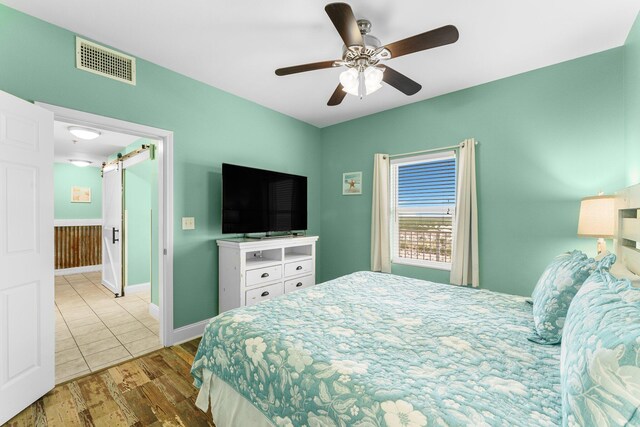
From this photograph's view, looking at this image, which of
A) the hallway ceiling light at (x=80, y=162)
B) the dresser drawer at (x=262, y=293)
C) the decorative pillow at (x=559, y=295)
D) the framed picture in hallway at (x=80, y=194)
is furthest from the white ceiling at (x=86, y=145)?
the decorative pillow at (x=559, y=295)

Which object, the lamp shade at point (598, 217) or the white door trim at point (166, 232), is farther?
the white door trim at point (166, 232)

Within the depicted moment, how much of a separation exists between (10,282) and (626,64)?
4.63m

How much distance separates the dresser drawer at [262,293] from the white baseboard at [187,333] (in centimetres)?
60

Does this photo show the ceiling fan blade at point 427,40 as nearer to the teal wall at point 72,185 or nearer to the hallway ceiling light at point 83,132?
the hallway ceiling light at point 83,132

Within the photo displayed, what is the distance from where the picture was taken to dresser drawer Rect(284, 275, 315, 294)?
324 centimetres

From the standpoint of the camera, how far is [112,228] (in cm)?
430

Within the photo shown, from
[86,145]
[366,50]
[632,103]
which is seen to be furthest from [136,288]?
[632,103]

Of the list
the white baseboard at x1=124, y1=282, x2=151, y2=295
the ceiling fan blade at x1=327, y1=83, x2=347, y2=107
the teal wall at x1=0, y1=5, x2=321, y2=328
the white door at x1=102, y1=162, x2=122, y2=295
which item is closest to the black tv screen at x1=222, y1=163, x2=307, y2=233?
the teal wall at x1=0, y1=5, x2=321, y2=328

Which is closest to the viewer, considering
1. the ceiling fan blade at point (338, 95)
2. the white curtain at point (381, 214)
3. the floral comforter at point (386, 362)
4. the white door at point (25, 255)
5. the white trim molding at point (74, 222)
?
the floral comforter at point (386, 362)

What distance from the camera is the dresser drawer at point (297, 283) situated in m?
3.24

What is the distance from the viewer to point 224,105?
3.11 meters

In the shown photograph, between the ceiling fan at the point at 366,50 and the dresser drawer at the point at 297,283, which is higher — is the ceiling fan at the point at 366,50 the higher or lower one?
the higher one

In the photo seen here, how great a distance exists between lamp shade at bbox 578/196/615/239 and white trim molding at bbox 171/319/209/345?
3511 mm

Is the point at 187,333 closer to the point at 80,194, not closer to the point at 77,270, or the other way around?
the point at 77,270
